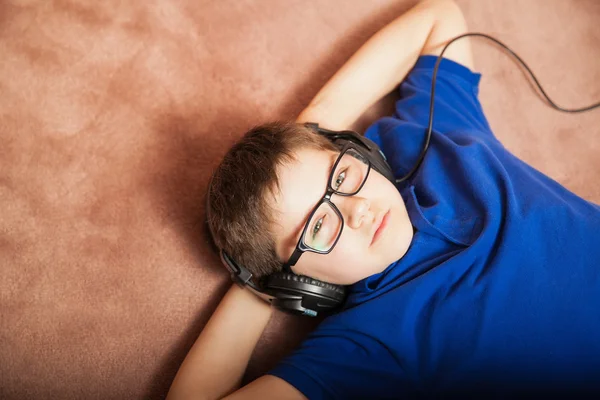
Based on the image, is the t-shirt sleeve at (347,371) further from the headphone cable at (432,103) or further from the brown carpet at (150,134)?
the headphone cable at (432,103)

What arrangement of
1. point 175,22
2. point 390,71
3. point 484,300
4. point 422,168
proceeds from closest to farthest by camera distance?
point 484,300 → point 422,168 → point 390,71 → point 175,22

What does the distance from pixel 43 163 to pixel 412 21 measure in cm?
95

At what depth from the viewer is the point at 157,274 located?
100cm

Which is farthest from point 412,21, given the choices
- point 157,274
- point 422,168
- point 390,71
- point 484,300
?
point 157,274

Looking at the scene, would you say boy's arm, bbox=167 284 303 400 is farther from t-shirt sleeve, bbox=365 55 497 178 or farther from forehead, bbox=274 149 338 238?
t-shirt sleeve, bbox=365 55 497 178

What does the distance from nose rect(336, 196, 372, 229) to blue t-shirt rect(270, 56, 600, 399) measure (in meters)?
0.12

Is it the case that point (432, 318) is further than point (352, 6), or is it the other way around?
point (352, 6)

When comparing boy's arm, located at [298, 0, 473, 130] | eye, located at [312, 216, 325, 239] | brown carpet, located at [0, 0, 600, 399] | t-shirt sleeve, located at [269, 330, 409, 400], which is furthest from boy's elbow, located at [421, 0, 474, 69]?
t-shirt sleeve, located at [269, 330, 409, 400]

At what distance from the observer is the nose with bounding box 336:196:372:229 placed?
2.58 ft

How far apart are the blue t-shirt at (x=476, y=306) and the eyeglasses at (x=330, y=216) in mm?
127

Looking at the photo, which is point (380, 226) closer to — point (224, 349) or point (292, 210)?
point (292, 210)

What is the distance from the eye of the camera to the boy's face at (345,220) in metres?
0.80

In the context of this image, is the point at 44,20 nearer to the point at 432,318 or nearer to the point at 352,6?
the point at 352,6

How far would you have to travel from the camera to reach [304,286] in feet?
2.67
